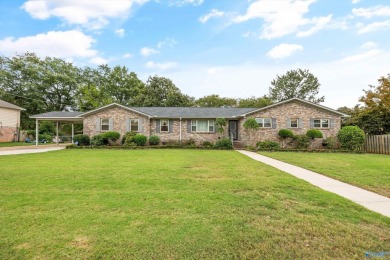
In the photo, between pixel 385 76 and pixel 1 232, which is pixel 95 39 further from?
pixel 385 76

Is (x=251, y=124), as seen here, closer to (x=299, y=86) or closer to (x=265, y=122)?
(x=265, y=122)

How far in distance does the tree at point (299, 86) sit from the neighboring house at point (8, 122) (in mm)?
44583

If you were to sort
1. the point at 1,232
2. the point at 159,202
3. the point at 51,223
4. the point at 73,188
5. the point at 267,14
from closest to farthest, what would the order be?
the point at 1,232, the point at 51,223, the point at 159,202, the point at 73,188, the point at 267,14

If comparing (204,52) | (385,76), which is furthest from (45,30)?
(385,76)

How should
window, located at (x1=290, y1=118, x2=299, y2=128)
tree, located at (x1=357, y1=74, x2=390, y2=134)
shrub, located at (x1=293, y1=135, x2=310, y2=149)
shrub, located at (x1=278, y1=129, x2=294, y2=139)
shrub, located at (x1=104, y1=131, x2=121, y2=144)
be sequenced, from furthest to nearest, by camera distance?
tree, located at (x1=357, y1=74, x2=390, y2=134)
window, located at (x1=290, y1=118, x2=299, y2=128)
shrub, located at (x1=104, y1=131, x2=121, y2=144)
shrub, located at (x1=278, y1=129, x2=294, y2=139)
shrub, located at (x1=293, y1=135, x2=310, y2=149)

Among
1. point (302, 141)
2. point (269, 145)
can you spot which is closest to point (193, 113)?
point (269, 145)

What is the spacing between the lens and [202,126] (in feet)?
70.6

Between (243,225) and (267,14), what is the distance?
1566 cm

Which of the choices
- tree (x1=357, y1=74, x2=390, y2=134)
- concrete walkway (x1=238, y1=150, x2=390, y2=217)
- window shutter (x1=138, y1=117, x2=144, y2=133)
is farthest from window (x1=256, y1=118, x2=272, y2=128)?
concrete walkway (x1=238, y1=150, x2=390, y2=217)

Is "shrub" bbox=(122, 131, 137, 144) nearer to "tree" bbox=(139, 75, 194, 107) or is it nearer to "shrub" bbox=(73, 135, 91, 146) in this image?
"shrub" bbox=(73, 135, 91, 146)

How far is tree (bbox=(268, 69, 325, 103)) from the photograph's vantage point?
152ft

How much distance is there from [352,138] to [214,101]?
27707 mm

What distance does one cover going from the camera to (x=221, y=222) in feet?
12.1

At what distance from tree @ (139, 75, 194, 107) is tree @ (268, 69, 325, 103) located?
20561mm
